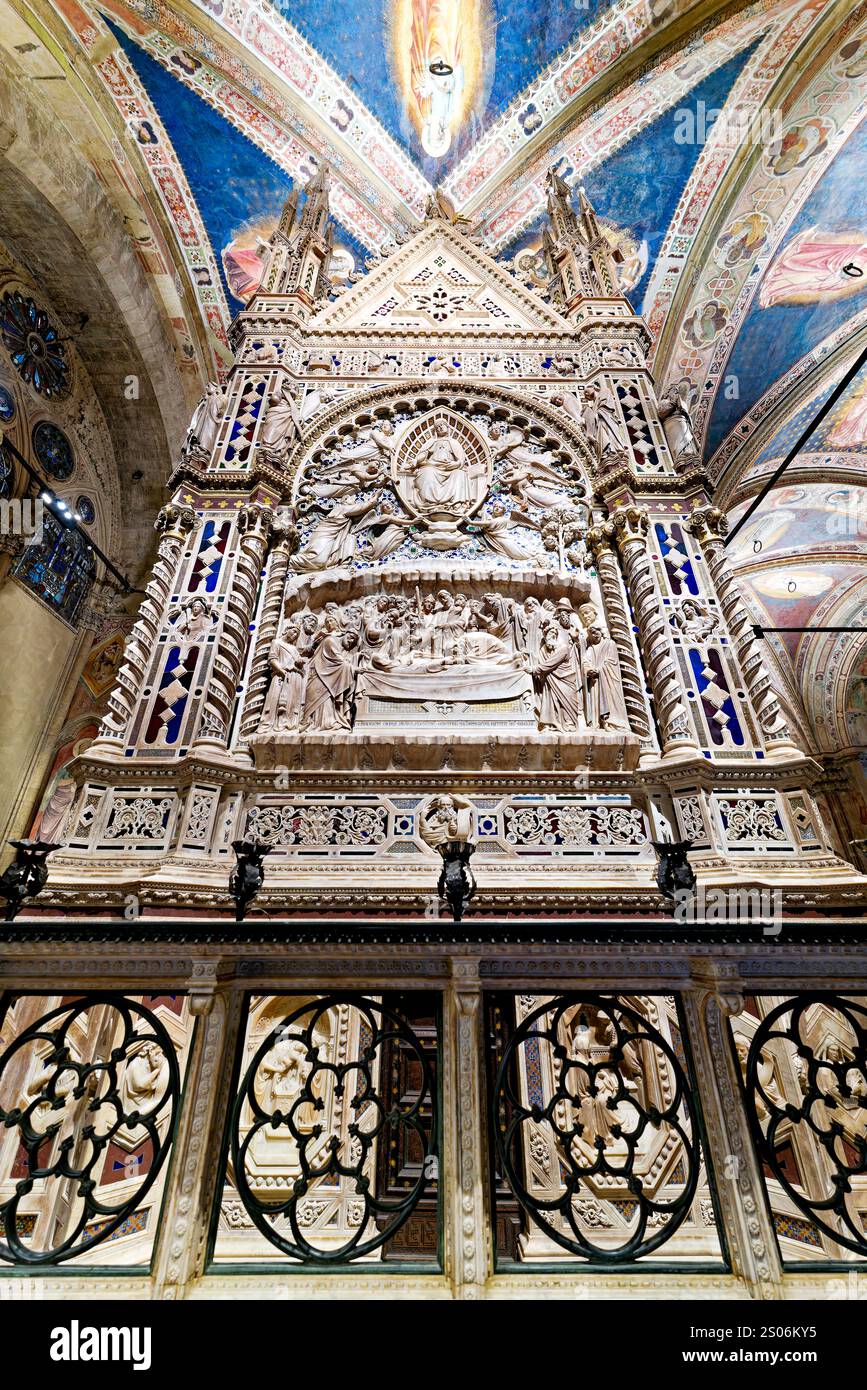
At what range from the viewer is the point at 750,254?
1112 centimetres

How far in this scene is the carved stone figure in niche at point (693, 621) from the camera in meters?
5.25

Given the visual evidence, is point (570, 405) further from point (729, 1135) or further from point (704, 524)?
point (729, 1135)

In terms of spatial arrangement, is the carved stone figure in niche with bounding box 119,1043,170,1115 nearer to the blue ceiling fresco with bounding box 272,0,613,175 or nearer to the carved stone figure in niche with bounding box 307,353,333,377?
the carved stone figure in niche with bounding box 307,353,333,377

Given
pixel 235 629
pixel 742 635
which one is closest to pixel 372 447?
pixel 235 629

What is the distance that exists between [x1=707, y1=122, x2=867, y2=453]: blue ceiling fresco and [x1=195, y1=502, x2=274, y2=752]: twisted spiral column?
34.8 feet

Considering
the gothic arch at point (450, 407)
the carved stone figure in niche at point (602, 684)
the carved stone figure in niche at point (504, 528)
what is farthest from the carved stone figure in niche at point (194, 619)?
the carved stone figure in niche at point (602, 684)

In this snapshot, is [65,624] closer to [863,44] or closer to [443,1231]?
[443,1231]

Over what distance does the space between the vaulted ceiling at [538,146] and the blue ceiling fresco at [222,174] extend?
31 mm

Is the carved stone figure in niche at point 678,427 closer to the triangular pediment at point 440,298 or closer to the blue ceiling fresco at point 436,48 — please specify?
the triangular pediment at point 440,298

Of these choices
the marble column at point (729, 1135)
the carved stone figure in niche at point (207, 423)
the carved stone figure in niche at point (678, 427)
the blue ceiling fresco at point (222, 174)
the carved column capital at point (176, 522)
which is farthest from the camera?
the blue ceiling fresco at point (222, 174)

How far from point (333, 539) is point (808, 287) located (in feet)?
36.5

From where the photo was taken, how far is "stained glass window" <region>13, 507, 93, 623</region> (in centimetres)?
977

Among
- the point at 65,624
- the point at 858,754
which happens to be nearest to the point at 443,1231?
the point at 65,624

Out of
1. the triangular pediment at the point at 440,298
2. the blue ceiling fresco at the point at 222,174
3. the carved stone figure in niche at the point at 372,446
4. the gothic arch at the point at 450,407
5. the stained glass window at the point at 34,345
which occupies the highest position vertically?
the blue ceiling fresco at the point at 222,174
